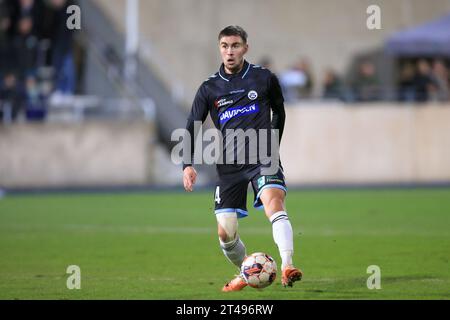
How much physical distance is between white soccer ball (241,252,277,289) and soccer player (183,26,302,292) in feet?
0.84

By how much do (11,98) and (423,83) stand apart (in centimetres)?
1190

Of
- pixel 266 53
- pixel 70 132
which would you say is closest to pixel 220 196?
pixel 70 132

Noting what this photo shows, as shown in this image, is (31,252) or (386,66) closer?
(31,252)

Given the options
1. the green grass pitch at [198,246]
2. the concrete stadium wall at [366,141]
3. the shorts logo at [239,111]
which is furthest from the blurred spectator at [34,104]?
the shorts logo at [239,111]

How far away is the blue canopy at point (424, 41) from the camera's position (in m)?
28.1

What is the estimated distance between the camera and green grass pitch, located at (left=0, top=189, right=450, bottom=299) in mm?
9906

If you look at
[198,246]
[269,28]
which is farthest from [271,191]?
[269,28]

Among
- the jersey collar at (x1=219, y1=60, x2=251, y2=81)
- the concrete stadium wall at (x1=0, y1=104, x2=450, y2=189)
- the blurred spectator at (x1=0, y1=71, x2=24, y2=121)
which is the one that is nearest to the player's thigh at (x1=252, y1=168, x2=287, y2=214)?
the jersey collar at (x1=219, y1=60, x2=251, y2=81)

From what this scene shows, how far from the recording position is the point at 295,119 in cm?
2959

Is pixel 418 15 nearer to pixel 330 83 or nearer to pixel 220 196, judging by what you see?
pixel 330 83

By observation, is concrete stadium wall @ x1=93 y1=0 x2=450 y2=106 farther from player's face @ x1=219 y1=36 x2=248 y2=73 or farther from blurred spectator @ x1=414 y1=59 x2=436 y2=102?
player's face @ x1=219 y1=36 x2=248 y2=73

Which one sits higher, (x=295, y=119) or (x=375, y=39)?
(x=375, y=39)

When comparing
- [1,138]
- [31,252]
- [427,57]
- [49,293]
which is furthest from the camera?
[427,57]
